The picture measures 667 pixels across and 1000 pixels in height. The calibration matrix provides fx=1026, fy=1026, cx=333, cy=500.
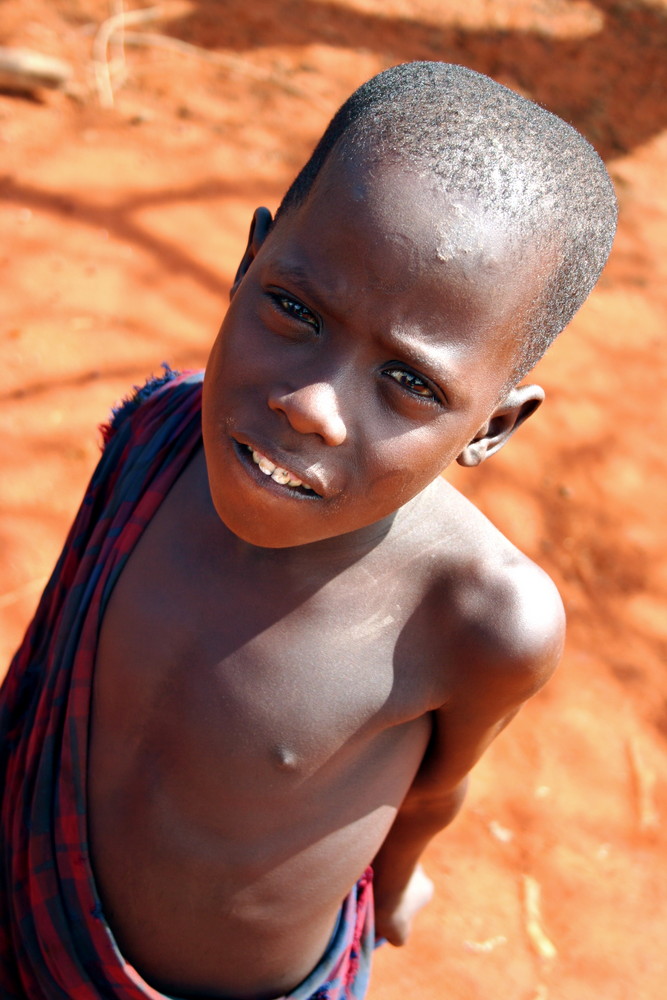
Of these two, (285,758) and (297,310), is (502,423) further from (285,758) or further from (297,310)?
(285,758)

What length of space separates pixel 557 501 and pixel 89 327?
1.54 meters

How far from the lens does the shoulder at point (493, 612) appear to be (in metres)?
1.13

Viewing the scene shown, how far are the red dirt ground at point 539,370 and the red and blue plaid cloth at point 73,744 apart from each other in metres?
1.00

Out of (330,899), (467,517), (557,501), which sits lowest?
(557,501)

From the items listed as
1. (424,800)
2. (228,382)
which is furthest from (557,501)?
(228,382)

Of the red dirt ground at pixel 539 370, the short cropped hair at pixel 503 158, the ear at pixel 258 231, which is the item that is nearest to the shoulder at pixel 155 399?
the ear at pixel 258 231

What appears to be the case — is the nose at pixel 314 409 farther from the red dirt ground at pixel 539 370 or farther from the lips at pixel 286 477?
the red dirt ground at pixel 539 370

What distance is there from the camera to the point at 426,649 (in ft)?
3.84

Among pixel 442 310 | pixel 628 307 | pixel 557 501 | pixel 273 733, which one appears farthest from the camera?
pixel 628 307

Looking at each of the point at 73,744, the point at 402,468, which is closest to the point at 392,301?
the point at 402,468

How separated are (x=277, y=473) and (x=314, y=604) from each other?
0.24m

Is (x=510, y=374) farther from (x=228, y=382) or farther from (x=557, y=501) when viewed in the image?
(x=557, y=501)

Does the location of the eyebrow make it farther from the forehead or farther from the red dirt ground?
the red dirt ground

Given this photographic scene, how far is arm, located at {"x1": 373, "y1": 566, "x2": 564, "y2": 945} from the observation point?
1.13m
